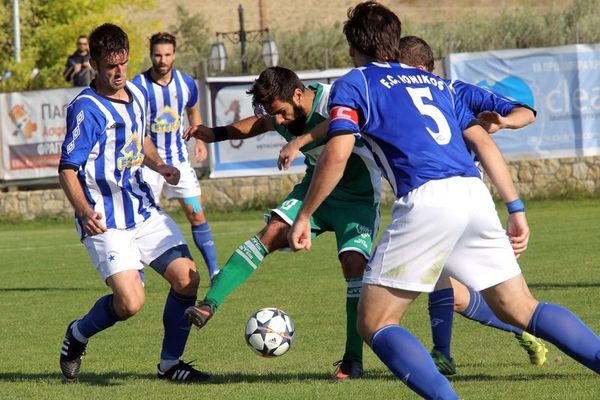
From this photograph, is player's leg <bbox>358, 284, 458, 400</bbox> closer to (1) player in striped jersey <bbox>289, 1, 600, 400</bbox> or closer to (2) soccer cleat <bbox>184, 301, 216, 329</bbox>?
(1) player in striped jersey <bbox>289, 1, 600, 400</bbox>

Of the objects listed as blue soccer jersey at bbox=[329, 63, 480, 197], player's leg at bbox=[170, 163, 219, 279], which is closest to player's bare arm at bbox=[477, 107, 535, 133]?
blue soccer jersey at bbox=[329, 63, 480, 197]

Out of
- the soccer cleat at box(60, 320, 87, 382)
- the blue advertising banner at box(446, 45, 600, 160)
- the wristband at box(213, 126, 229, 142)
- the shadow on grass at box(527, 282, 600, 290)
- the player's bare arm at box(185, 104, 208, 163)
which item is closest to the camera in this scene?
the soccer cleat at box(60, 320, 87, 382)

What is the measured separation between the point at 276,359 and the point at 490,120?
2456 millimetres

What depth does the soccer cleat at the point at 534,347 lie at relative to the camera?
6.95 meters

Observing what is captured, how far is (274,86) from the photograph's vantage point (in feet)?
21.9

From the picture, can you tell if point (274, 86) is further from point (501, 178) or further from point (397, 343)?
point (397, 343)

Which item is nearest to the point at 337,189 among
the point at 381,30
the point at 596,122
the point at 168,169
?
the point at 168,169

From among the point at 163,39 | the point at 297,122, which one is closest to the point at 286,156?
the point at 297,122

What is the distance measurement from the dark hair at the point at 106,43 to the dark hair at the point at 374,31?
186cm

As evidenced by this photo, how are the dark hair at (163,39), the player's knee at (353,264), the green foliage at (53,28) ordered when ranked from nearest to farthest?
1. the player's knee at (353,264)
2. the dark hair at (163,39)
3. the green foliage at (53,28)

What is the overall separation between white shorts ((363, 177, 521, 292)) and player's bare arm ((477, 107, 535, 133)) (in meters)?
0.74

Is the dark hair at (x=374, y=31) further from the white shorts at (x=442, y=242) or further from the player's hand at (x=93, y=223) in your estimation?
the player's hand at (x=93, y=223)

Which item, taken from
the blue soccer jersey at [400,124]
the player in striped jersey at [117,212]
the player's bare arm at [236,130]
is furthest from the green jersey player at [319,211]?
the blue soccer jersey at [400,124]

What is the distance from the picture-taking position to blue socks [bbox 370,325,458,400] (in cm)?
483
